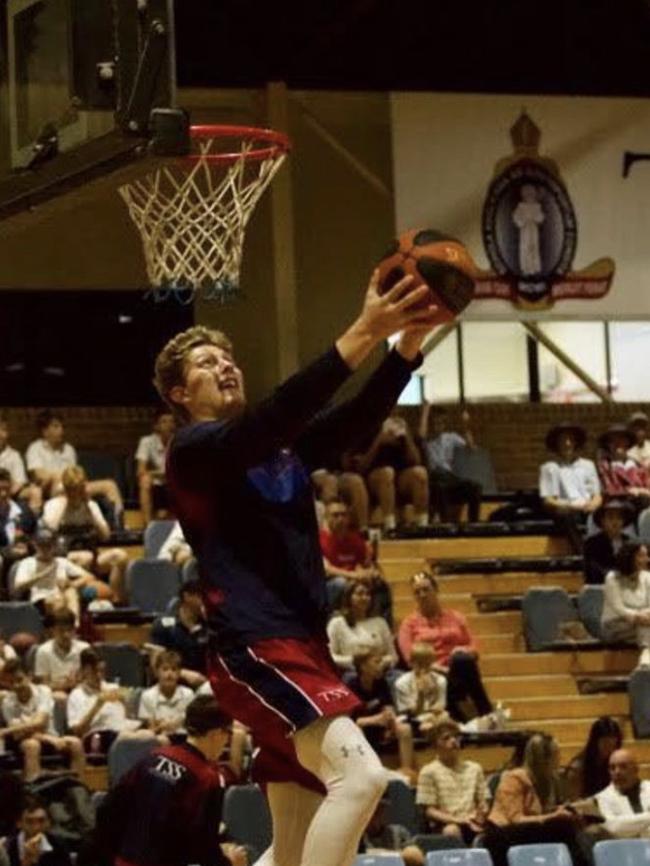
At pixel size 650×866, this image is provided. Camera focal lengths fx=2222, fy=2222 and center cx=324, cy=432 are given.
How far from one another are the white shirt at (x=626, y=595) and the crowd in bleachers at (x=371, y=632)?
2 centimetres

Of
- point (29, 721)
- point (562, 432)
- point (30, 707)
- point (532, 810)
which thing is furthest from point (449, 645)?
point (562, 432)

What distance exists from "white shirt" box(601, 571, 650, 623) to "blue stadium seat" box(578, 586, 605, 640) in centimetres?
52

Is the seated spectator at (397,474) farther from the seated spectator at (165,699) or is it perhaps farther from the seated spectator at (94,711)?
the seated spectator at (94,711)

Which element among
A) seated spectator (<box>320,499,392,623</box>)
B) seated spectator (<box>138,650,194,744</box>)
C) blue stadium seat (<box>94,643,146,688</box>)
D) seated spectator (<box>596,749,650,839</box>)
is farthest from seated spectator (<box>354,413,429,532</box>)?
seated spectator (<box>596,749,650,839</box>)

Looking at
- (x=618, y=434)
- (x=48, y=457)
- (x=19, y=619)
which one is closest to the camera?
(x=19, y=619)

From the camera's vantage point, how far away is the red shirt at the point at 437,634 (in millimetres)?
15188

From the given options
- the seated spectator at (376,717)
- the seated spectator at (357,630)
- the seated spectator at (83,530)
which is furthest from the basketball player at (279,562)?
the seated spectator at (83,530)

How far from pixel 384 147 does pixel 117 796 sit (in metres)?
14.0

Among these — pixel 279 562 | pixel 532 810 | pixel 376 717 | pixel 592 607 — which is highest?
pixel 279 562

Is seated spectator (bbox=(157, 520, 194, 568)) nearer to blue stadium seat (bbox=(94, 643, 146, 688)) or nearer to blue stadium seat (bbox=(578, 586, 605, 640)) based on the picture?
blue stadium seat (bbox=(94, 643, 146, 688))

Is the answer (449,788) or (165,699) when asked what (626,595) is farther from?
(165,699)

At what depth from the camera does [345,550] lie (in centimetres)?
1633

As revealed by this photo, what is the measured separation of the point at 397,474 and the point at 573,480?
1.47 m

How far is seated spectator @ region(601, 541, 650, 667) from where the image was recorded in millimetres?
16078
